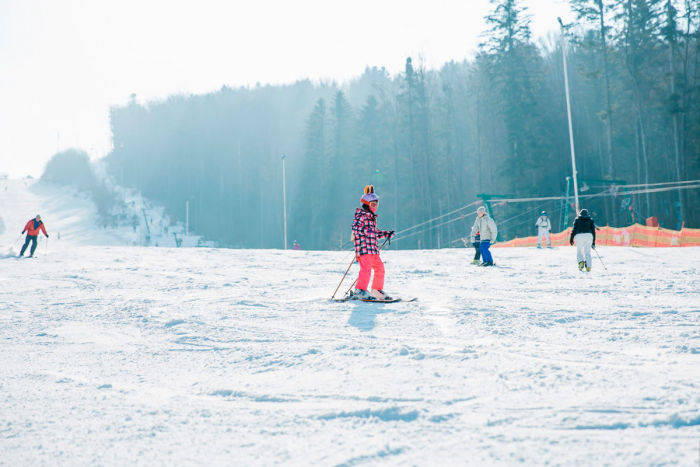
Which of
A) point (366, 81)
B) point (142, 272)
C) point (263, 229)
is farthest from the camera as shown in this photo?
point (366, 81)

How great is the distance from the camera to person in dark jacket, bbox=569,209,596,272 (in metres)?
11.8

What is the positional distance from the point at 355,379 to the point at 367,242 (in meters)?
4.16

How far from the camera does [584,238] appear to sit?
12.0 meters

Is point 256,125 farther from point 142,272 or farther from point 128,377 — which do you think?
point 128,377

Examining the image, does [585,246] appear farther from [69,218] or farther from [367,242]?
[69,218]

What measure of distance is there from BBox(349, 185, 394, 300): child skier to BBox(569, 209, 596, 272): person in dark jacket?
6024 millimetres

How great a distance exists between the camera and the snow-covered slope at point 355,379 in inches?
103

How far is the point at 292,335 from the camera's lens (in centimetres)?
544

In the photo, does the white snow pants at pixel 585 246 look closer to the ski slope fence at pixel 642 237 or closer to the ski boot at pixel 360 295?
the ski boot at pixel 360 295

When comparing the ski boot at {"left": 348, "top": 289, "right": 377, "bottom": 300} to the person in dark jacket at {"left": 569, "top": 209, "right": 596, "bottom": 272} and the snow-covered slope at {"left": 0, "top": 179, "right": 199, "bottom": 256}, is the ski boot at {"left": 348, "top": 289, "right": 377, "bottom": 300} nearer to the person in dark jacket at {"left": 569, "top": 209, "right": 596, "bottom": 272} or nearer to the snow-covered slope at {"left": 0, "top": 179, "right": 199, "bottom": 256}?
the person in dark jacket at {"left": 569, "top": 209, "right": 596, "bottom": 272}

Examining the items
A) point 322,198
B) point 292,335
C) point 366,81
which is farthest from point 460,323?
point 366,81

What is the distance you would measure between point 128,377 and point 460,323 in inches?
137

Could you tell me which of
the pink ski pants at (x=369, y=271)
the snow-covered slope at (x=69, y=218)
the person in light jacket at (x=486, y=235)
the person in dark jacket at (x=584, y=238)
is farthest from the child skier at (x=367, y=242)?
the snow-covered slope at (x=69, y=218)

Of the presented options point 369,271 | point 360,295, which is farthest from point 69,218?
point 369,271
